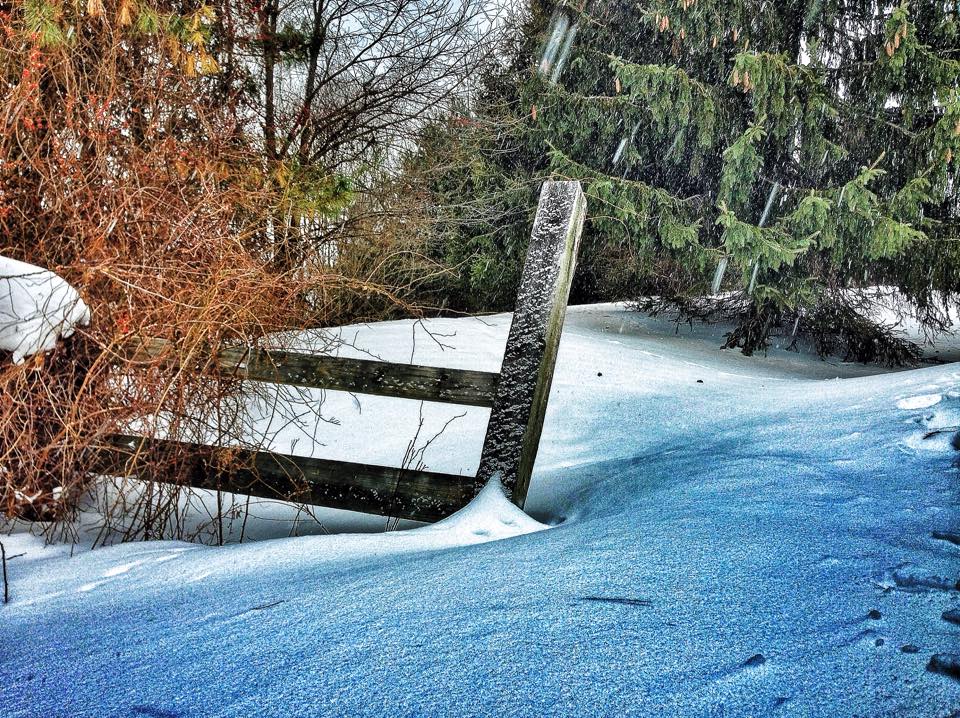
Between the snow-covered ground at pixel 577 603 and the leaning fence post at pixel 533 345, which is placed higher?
the leaning fence post at pixel 533 345

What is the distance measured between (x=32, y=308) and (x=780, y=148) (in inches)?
354

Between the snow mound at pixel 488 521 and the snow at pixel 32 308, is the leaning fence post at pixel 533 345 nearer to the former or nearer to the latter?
the snow mound at pixel 488 521

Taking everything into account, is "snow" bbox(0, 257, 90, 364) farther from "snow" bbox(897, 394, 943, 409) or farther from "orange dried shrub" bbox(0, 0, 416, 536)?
"snow" bbox(897, 394, 943, 409)

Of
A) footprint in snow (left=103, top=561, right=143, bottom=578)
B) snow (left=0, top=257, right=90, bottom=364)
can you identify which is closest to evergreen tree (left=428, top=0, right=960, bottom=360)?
snow (left=0, top=257, right=90, bottom=364)

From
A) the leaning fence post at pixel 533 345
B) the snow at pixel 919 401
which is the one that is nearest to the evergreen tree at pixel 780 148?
the snow at pixel 919 401

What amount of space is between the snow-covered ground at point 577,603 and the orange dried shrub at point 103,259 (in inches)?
19.7

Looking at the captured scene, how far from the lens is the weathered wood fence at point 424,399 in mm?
2824

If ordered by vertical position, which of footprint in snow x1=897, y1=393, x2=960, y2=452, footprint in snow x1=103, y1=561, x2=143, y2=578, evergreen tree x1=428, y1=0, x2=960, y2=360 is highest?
evergreen tree x1=428, y1=0, x2=960, y2=360

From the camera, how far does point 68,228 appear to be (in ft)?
10.6

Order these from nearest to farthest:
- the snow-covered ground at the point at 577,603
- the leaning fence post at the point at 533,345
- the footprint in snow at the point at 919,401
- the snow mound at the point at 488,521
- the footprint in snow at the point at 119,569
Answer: the snow-covered ground at the point at 577,603
the footprint in snow at the point at 119,569
the snow mound at the point at 488,521
the leaning fence post at the point at 533,345
the footprint in snow at the point at 919,401

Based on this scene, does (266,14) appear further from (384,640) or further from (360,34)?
(384,640)

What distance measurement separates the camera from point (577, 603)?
1608mm

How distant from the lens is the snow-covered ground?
4.21ft

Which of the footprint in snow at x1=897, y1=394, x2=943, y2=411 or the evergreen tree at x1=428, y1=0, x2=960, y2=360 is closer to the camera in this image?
the footprint in snow at x1=897, y1=394, x2=943, y2=411
